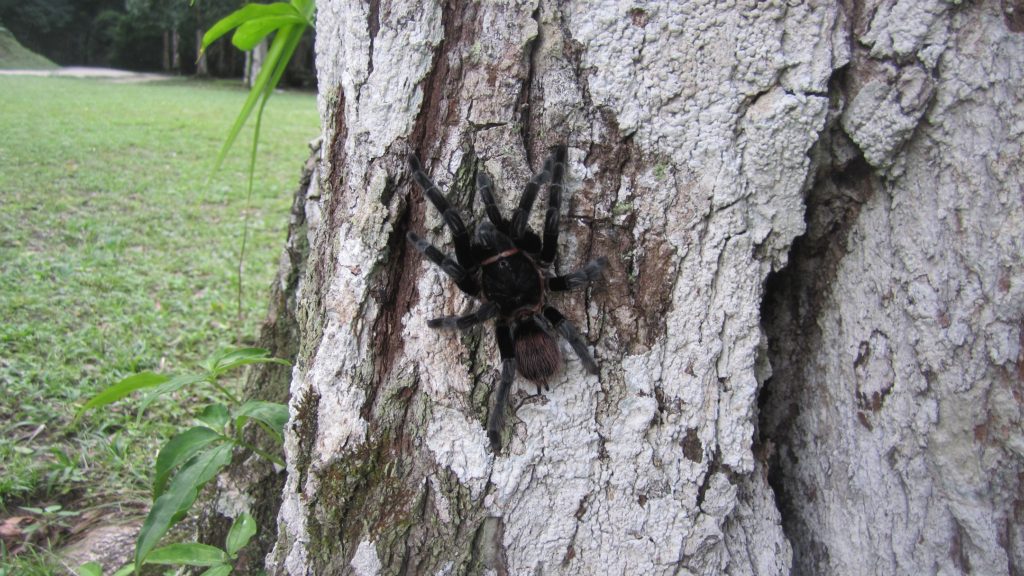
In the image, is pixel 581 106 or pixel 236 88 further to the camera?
pixel 236 88

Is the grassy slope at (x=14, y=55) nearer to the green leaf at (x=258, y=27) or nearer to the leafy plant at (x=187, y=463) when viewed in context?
the green leaf at (x=258, y=27)

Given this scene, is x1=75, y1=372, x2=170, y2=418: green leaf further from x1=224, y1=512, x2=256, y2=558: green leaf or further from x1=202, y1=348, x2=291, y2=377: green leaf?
x1=224, y1=512, x2=256, y2=558: green leaf

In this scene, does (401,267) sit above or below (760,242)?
below

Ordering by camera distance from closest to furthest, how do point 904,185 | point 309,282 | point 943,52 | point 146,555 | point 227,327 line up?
1. point 943,52
2. point 904,185
3. point 146,555
4. point 309,282
5. point 227,327

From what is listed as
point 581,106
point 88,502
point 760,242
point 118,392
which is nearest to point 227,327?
point 88,502

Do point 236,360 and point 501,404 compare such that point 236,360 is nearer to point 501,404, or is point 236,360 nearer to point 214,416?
point 214,416

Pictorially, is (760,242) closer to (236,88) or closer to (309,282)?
(309,282)
